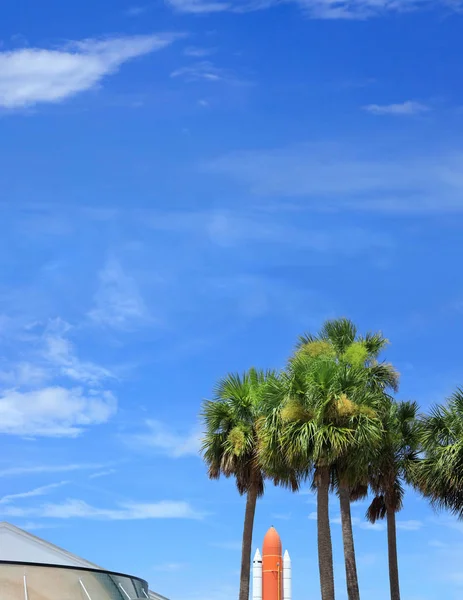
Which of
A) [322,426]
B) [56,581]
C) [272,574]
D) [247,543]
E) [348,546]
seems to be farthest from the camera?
[247,543]

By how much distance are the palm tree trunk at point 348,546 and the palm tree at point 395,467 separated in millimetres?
2001

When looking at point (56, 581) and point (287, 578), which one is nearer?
point (56, 581)

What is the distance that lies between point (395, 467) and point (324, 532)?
652 centimetres

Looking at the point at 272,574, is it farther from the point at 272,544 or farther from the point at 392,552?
the point at 392,552

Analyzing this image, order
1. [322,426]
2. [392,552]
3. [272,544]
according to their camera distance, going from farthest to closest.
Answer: [392,552]
[272,544]
[322,426]

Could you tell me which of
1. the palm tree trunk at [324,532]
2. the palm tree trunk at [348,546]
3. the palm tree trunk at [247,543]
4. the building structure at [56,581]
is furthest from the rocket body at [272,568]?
the building structure at [56,581]

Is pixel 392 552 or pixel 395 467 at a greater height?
pixel 395 467

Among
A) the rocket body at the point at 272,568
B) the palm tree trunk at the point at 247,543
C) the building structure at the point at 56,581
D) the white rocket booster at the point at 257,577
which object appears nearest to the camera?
the building structure at the point at 56,581

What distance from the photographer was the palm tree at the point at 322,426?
30.5 m

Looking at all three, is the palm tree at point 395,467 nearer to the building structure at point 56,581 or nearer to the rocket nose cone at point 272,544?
the rocket nose cone at point 272,544

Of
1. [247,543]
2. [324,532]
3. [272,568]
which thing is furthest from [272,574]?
[324,532]

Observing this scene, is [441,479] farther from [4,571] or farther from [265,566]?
[4,571]

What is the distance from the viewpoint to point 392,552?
36.7 m

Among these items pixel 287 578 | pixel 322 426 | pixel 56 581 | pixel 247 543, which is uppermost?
pixel 322 426
